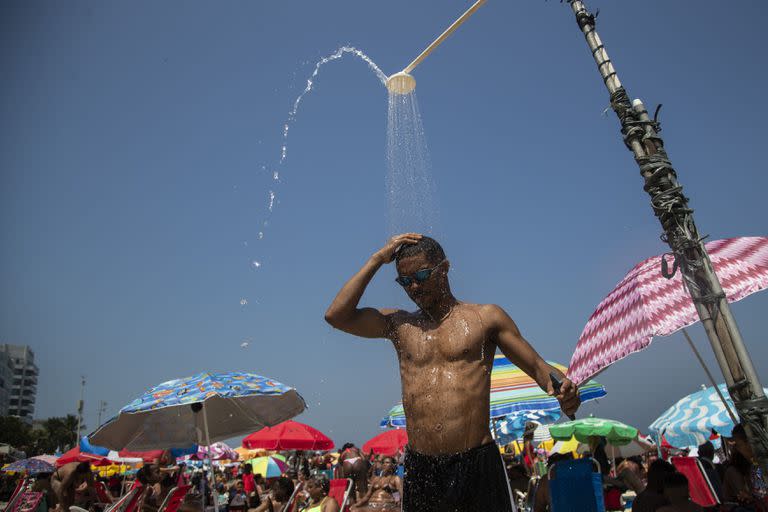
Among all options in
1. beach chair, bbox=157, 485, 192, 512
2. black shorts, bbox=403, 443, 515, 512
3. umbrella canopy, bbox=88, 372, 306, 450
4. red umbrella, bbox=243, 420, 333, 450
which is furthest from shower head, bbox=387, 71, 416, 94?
red umbrella, bbox=243, 420, 333, 450

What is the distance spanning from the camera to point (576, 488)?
12.9 feet

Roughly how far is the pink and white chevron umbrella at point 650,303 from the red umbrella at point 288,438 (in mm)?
9470

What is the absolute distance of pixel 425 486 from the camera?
2641 millimetres

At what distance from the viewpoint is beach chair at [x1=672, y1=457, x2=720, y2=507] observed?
23.4ft

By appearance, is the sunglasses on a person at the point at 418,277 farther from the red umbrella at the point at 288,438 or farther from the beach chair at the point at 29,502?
the red umbrella at the point at 288,438

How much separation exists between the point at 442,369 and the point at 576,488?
187 centimetres

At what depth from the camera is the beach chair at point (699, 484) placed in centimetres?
714

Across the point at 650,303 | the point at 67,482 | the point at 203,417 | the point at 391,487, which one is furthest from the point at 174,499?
the point at 650,303

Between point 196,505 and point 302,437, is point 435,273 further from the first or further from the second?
point 302,437

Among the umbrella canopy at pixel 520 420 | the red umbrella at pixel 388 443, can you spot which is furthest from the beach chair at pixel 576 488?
the red umbrella at pixel 388 443

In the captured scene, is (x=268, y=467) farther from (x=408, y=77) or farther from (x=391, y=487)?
(x=408, y=77)

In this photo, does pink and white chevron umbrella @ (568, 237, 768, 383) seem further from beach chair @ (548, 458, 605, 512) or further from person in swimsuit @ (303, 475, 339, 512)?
person in swimsuit @ (303, 475, 339, 512)

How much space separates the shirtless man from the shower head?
90.4 inches

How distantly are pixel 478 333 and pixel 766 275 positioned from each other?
271cm
